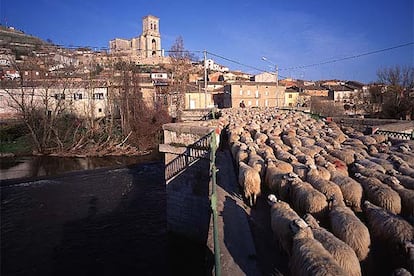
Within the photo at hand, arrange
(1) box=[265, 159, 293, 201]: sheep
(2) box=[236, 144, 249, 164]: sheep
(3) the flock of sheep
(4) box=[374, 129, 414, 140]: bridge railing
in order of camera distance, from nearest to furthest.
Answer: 1. (3) the flock of sheep
2. (1) box=[265, 159, 293, 201]: sheep
3. (2) box=[236, 144, 249, 164]: sheep
4. (4) box=[374, 129, 414, 140]: bridge railing

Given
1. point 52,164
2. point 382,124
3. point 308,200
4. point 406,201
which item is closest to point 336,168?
point 406,201

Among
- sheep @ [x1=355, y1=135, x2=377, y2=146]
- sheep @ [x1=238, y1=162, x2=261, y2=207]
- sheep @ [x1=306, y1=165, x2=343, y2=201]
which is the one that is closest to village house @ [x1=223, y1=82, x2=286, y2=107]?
sheep @ [x1=355, y1=135, x2=377, y2=146]

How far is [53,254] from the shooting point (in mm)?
11750

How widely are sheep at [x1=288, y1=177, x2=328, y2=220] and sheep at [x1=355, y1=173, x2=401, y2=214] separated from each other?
116cm

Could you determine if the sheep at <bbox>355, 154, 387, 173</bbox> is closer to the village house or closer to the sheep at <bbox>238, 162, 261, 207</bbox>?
the sheep at <bbox>238, 162, 261, 207</bbox>

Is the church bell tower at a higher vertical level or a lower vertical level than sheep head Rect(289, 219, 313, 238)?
higher

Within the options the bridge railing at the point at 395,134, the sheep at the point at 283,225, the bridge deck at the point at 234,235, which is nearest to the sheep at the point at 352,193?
the sheep at the point at 283,225

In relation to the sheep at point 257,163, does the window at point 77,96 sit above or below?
above

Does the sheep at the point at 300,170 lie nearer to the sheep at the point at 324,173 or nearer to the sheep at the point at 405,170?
the sheep at the point at 324,173

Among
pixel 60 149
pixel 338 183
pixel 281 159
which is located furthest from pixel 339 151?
pixel 60 149

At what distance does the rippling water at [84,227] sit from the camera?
11.2 m

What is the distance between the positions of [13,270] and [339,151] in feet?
39.7

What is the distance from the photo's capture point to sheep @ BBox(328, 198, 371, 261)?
4855mm

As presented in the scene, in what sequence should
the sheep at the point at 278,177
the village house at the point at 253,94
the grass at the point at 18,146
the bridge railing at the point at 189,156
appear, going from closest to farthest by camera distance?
the sheep at the point at 278,177 → the bridge railing at the point at 189,156 → the grass at the point at 18,146 → the village house at the point at 253,94
